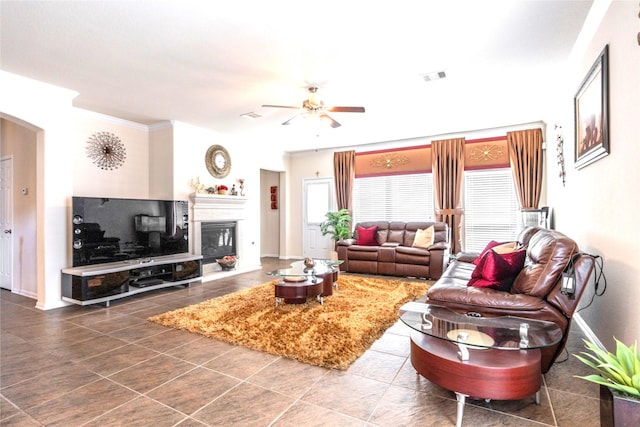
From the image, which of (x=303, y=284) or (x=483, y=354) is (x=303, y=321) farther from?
(x=483, y=354)

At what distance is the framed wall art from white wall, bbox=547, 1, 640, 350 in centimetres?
6

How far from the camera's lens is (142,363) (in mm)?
2510

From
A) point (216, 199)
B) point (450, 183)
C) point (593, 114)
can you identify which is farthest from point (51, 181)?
point (450, 183)

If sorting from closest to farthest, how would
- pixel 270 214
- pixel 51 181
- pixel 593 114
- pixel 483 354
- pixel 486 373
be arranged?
pixel 486 373, pixel 483 354, pixel 593 114, pixel 51 181, pixel 270 214

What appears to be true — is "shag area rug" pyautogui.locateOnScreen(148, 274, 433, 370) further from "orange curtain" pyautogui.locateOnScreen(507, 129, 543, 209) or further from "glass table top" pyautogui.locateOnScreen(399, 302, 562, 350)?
"orange curtain" pyautogui.locateOnScreen(507, 129, 543, 209)

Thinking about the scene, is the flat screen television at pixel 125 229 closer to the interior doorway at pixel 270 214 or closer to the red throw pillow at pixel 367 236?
the red throw pillow at pixel 367 236

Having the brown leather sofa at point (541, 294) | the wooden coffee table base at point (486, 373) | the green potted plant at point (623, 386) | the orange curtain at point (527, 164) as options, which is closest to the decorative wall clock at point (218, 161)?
the brown leather sofa at point (541, 294)

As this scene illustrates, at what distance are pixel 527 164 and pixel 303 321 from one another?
5.06 m

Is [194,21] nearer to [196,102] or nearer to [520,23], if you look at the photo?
[196,102]

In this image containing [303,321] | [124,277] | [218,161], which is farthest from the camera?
[218,161]

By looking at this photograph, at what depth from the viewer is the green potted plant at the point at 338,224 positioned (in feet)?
23.0

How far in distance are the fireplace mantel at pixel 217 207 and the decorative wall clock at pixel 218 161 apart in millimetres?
506

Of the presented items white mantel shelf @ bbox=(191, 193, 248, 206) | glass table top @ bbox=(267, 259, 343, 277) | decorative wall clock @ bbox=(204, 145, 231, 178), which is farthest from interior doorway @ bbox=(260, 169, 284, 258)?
glass table top @ bbox=(267, 259, 343, 277)

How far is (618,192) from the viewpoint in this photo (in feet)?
7.37
